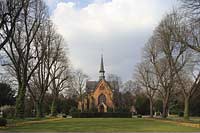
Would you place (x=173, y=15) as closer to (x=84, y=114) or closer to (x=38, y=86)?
(x=38, y=86)

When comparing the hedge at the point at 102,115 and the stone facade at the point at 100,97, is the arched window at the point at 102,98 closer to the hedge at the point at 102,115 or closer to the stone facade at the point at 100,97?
the stone facade at the point at 100,97

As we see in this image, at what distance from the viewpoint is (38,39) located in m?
55.8

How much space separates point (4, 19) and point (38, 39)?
21.8m

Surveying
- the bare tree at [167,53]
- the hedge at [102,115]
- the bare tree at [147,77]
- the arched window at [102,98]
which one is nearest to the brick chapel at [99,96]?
the arched window at [102,98]

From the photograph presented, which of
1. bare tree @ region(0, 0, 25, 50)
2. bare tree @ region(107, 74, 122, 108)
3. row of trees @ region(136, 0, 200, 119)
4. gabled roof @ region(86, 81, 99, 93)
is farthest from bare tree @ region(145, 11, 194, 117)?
gabled roof @ region(86, 81, 99, 93)

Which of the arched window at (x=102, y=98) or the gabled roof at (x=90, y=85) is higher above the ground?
the gabled roof at (x=90, y=85)

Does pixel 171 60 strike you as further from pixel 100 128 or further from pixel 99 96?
pixel 99 96

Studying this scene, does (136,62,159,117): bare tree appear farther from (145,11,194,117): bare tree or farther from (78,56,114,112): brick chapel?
(78,56,114,112): brick chapel

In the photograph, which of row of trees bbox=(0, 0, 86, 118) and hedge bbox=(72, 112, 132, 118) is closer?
row of trees bbox=(0, 0, 86, 118)

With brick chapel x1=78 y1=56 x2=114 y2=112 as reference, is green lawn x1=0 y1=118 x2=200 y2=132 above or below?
below

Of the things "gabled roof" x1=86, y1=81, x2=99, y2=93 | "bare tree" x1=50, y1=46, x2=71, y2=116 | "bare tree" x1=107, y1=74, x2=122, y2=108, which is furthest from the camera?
"gabled roof" x1=86, y1=81, x2=99, y2=93

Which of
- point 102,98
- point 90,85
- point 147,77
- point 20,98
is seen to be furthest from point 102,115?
point 20,98

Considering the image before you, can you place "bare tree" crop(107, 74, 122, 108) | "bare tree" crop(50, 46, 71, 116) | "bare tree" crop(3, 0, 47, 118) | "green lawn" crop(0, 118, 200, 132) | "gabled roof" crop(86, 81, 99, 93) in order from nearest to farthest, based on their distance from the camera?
"green lawn" crop(0, 118, 200, 132), "bare tree" crop(3, 0, 47, 118), "bare tree" crop(50, 46, 71, 116), "bare tree" crop(107, 74, 122, 108), "gabled roof" crop(86, 81, 99, 93)

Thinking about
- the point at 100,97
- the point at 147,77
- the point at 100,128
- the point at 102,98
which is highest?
the point at 147,77
